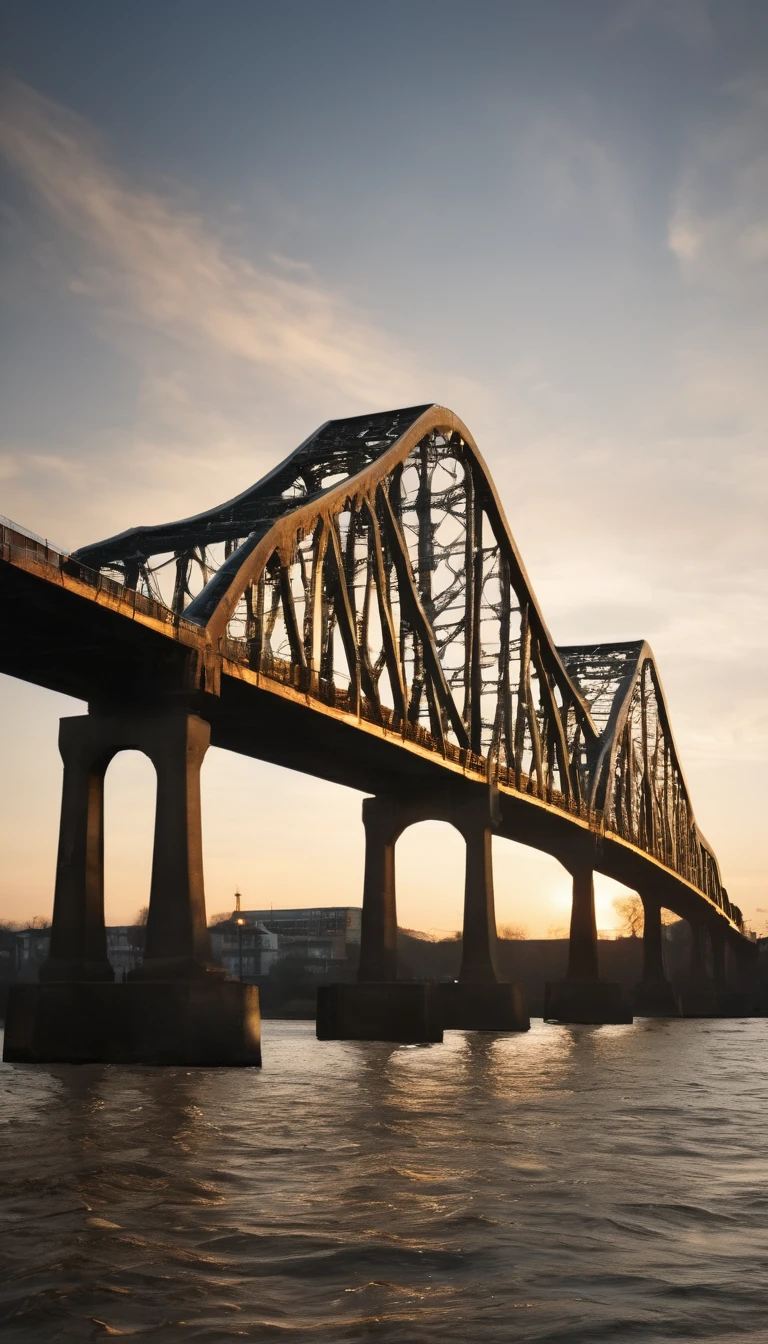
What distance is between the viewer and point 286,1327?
30.7ft

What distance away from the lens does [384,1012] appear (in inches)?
2152

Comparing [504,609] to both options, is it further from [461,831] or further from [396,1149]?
[396,1149]

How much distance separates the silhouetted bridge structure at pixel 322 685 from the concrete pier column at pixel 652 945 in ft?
78.6

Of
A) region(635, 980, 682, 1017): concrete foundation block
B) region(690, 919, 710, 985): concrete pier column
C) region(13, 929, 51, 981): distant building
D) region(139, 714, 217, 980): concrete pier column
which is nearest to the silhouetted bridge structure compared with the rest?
region(139, 714, 217, 980): concrete pier column

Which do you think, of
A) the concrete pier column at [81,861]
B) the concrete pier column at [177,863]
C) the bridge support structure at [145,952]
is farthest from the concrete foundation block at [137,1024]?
the concrete pier column at [81,861]

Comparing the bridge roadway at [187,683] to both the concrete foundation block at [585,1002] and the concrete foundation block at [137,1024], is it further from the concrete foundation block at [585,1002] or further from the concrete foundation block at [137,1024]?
the concrete foundation block at [585,1002]

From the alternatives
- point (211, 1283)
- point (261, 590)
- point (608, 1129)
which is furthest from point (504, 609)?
point (211, 1283)

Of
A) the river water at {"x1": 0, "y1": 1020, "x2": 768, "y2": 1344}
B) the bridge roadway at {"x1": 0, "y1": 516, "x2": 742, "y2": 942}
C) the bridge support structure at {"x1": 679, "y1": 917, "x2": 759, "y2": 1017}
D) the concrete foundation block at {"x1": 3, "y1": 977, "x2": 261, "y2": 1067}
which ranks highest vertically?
the bridge roadway at {"x1": 0, "y1": 516, "x2": 742, "y2": 942}

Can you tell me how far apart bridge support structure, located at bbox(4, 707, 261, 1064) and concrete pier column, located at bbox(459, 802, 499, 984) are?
83.6 ft

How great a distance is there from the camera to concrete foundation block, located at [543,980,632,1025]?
3428 inches

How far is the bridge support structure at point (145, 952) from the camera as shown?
119 feet

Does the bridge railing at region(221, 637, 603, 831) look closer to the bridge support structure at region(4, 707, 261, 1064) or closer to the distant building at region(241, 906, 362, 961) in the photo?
the bridge support structure at region(4, 707, 261, 1064)

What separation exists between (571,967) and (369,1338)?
81.3m

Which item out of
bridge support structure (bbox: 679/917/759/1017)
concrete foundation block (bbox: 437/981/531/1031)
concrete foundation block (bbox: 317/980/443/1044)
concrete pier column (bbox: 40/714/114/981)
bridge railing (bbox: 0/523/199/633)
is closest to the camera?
bridge railing (bbox: 0/523/199/633)
